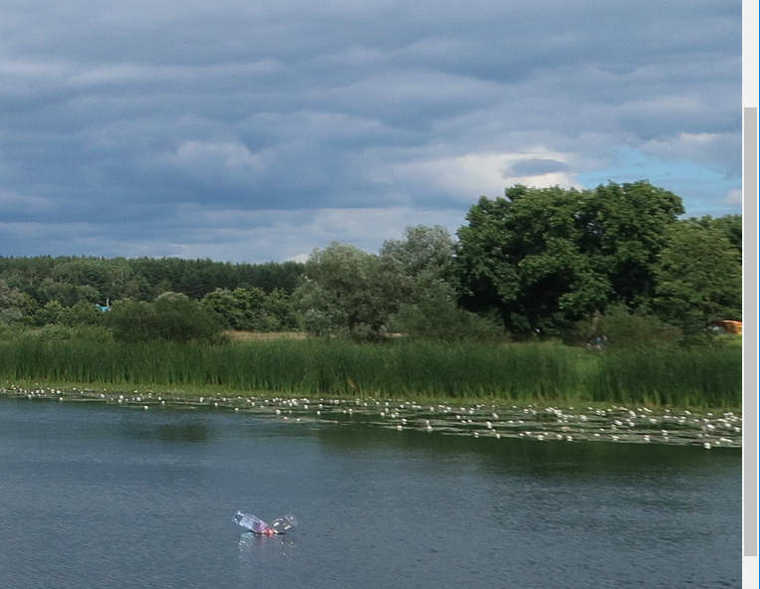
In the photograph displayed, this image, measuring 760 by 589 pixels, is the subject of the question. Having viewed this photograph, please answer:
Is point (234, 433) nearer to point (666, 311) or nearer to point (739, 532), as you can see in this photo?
point (739, 532)

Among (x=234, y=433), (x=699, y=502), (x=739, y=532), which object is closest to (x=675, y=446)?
(x=699, y=502)

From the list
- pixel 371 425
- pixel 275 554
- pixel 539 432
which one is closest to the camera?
pixel 275 554

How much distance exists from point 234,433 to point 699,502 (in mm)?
7739

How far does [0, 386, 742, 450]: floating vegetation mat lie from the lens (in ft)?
54.6

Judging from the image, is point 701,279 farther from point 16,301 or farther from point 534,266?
point 16,301

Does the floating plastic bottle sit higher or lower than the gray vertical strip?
lower

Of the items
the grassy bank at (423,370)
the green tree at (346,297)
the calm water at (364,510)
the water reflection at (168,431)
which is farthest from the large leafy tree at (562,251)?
the calm water at (364,510)

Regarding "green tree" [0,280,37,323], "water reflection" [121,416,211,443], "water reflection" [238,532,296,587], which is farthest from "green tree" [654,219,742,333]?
"green tree" [0,280,37,323]

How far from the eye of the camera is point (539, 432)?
1702 centimetres

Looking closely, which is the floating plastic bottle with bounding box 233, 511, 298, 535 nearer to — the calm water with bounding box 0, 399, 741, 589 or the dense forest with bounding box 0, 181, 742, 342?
the calm water with bounding box 0, 399, 741, 589

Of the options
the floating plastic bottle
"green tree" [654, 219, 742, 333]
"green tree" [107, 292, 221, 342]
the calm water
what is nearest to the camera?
the calm water

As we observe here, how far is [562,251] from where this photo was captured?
43750 mm

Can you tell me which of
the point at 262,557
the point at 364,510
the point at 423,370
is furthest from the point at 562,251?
the point at 262,557

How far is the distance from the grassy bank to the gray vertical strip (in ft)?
42.2
